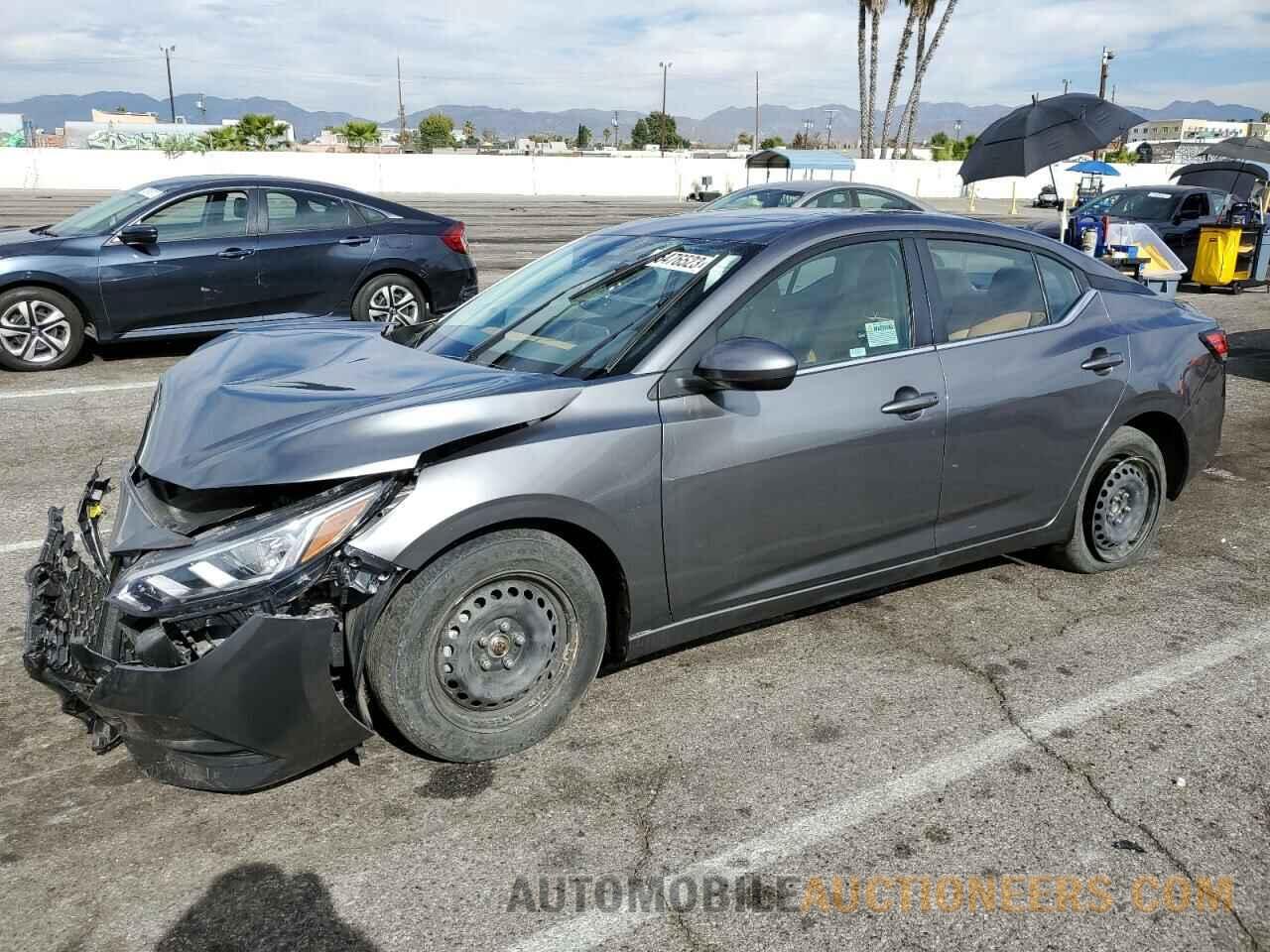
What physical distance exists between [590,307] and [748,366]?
0.80 metres

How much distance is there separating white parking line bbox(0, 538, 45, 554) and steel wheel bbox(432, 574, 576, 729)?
9.01 feet

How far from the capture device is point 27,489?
5.84 meters

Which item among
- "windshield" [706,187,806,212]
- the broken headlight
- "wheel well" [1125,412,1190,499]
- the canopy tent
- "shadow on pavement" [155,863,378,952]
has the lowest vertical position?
"shadow on pavement" [155,863,378,952]

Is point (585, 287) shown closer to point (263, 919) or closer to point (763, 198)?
point (263, 919)

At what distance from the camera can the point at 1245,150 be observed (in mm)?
20875

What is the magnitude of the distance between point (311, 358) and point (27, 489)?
9.63 feet

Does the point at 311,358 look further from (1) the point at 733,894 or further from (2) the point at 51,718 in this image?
(1) the point at 733,894

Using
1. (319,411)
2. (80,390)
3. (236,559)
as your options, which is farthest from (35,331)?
(236,559)

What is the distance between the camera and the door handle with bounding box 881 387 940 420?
12.9 ft

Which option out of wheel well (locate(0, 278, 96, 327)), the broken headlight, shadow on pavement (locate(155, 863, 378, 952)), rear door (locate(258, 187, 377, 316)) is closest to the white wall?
rear door (locate(258, 187, 377, 316))

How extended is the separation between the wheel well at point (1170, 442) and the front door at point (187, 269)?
721cm

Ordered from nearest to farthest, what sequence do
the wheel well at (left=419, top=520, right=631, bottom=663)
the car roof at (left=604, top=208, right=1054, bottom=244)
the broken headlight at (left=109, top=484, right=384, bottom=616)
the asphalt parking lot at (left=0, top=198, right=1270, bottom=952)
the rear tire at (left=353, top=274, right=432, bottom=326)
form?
the asphalt parking lot at (left=0, top=198, right=1270, bottom=952) → the broken headlight at (left=109, top=484, right=384, bottom=616) → the wheel well at (left=419, top=520, right=631, bottom=663) → the car roof at (left=604, top=208, right=1054, bottom=244) → the rear tire at (left=353, top=274, right=432, bottom=326)

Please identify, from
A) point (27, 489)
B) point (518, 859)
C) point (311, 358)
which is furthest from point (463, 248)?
point (518, 859)

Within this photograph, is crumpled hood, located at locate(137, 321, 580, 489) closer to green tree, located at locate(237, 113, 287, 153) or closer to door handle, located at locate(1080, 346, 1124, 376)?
door handle, located at locate(1080, 346, 1124, 376)
